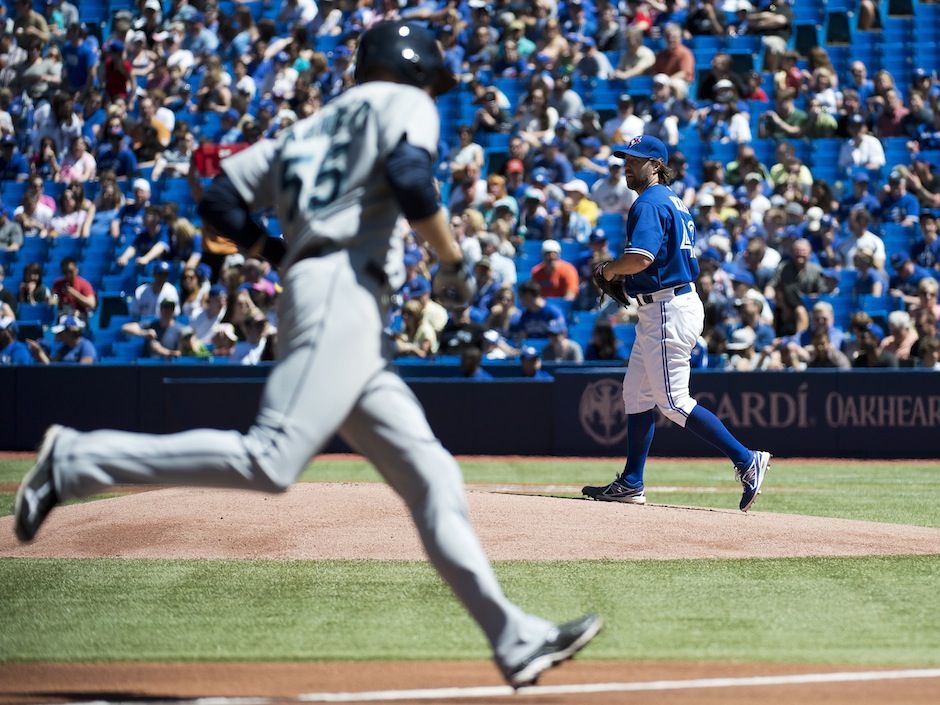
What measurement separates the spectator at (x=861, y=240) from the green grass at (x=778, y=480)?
260cm

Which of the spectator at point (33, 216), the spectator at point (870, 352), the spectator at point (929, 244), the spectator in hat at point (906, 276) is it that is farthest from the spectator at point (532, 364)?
the spectator at point (33, 216)

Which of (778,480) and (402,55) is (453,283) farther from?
(778,480)

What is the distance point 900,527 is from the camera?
8.12 meters

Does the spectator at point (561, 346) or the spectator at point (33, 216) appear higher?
the spectator at point (561, 346)

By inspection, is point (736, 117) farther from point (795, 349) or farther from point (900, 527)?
point (900, 527)

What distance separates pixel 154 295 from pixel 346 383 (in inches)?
518

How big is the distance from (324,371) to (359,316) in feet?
0.64

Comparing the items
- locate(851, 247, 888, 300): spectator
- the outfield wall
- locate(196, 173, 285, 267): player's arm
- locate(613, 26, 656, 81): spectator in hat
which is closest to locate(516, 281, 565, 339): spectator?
the outfield wall

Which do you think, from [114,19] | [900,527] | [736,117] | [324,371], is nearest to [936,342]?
[736,117]

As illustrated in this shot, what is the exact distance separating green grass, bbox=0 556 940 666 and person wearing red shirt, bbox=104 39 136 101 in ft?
47.9

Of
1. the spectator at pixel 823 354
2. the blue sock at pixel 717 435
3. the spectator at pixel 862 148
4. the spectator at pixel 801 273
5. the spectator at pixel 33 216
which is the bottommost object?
the spectator at pixel 33 216

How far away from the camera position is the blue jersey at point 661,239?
7953 millimetres

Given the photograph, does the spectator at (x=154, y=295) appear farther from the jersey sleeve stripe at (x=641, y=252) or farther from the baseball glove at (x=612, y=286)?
the jersey sleeve stripe at (x=641, y=252)

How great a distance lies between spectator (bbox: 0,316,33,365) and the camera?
1631cm
